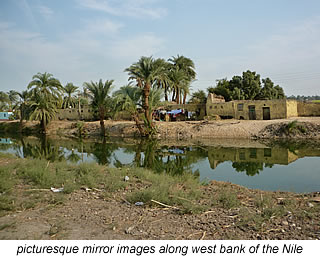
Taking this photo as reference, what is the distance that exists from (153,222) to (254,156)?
40.0 feet

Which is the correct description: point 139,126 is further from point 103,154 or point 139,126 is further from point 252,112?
point 252,112

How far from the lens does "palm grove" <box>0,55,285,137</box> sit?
2612 centimetres

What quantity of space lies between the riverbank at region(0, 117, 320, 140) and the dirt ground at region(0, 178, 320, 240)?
1905cm

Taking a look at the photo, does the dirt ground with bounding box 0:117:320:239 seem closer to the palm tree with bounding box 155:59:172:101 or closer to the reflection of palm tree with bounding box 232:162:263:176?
the reflection of palm tree with bounding box 232:162:263:176

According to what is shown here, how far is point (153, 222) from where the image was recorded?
4918 millimetres

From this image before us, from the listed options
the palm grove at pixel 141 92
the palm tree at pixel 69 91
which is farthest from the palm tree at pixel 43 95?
the palm tree at pixel 69 91

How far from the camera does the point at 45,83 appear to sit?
113 ft

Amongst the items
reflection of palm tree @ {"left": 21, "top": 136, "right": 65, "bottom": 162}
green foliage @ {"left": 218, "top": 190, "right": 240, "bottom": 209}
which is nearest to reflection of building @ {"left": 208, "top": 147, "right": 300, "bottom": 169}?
green foliage @ {"left": 218, "top": 190, "right": 240, "bottom": 209}

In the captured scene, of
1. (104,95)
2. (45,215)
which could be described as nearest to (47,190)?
(45,215)

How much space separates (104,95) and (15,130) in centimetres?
1991

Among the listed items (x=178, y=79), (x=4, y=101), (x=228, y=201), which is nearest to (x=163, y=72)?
(x=178, y=79)

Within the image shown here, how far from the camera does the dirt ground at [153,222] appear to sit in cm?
429

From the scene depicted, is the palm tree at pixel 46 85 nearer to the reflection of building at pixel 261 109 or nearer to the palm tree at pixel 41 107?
the palm tree at pixel 41 107

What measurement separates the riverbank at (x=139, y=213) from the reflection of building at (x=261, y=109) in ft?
75.3
